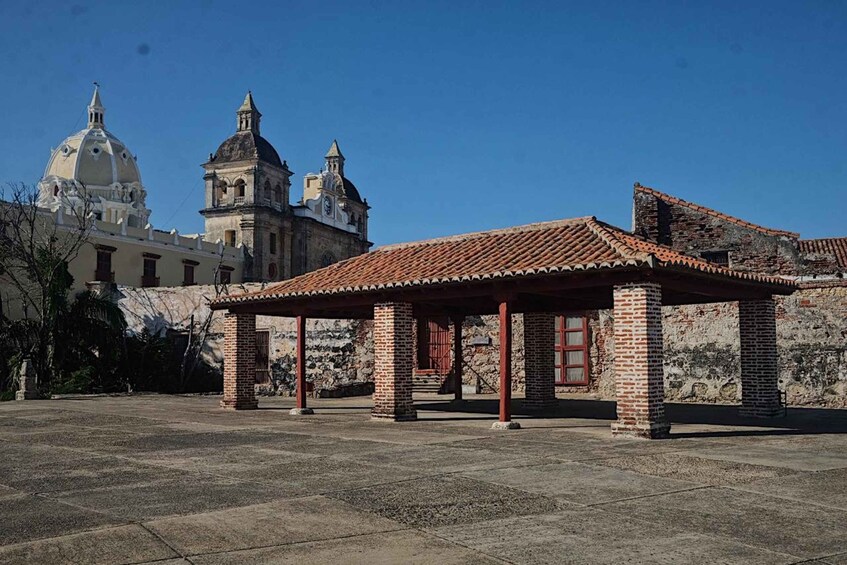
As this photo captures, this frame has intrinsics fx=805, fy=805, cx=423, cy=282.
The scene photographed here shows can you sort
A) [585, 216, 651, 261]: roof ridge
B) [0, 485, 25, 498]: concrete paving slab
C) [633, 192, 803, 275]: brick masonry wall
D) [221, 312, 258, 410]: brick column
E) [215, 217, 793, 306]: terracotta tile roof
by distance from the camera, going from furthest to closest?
[633, 192, 803, 275]: brick masonry wall
[221, 312, 258, 410]: brick column
[215, 217, 793, 306]: terracotta tile roof
[585, 216, 651, 261]: roof ridge
[0, 485, 25, 498]: concrete paving slab

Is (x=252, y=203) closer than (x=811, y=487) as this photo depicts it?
No

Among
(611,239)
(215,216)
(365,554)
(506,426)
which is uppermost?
(215,216)

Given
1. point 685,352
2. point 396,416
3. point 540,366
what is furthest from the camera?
point 685,352

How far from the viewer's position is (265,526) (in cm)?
616

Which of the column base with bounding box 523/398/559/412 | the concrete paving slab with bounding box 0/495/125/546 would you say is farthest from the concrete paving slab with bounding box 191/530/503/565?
the column base with bounding box 523/398/559/412

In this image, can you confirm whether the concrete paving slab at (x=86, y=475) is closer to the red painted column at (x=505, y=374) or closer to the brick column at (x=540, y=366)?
the red painted column at (x=505, y=374)

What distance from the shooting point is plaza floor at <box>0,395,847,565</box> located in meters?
5.47

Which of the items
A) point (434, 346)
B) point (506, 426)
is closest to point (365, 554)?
point (506, 426)

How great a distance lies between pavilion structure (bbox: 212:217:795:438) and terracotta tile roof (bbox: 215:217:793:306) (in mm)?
35

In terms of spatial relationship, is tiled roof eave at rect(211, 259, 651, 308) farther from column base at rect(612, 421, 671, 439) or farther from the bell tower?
the bell tower

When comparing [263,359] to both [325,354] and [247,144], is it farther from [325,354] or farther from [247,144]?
[247,144]

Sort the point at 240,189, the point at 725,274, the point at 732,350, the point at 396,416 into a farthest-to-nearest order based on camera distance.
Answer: the point at 240,189 → the point at 732,350 → the point at 396,416 → the point at 725,274

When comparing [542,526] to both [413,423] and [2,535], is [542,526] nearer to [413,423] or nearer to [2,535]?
[2,535]

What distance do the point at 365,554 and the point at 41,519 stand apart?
2891mm
